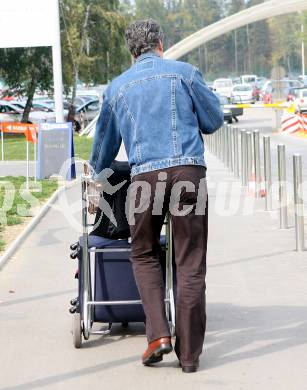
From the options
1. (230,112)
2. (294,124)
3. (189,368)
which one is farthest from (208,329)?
(230,112)

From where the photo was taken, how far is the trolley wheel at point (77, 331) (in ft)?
22.1

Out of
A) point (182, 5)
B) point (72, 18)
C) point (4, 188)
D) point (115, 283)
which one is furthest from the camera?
point (182, 5)

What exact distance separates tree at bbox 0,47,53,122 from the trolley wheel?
138 feet

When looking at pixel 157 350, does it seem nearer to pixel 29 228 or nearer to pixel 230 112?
pixel 29 228

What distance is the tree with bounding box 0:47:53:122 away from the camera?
1908 inches

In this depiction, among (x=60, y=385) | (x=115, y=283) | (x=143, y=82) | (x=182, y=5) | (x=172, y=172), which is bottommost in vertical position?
(x=60, y=385)

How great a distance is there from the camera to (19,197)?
17.5 meters

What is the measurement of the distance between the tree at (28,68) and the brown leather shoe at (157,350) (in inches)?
1681

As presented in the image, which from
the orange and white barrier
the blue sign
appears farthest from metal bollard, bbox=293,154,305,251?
the orange and white barrier

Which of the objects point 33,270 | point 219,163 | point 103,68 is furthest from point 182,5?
Result: point 33,270

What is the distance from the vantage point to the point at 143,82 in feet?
20.5

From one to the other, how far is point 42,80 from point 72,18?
561cm

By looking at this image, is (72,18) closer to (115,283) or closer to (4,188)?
(4,188)

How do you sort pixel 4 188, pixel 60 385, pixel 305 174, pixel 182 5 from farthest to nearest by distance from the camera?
pixel 182 5 < pixel 305 174 < pixel 4 188 < pixel 60 385
